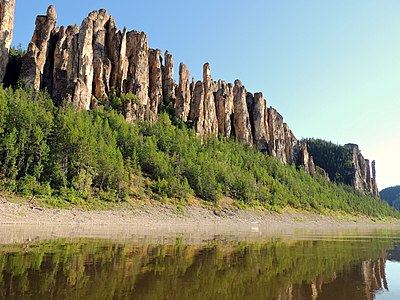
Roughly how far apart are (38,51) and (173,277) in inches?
4679

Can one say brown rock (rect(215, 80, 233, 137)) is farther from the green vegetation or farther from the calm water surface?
the calm water surface

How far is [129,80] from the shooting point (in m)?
133

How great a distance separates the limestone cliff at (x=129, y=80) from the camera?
10821 cm

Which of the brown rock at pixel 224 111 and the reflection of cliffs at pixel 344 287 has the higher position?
the brown rock at pixel 224 111

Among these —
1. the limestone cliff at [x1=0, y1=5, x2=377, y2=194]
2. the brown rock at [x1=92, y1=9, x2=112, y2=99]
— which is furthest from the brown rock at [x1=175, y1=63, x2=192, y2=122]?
the brown rock at [x1=92, y1=9, x2=112, y2=99]

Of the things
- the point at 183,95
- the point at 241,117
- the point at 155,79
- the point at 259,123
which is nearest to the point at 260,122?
the point at 259,123

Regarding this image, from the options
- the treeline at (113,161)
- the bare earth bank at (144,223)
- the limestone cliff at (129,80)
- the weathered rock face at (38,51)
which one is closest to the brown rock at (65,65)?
the limestone cliff at (129,80)

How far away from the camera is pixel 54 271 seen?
13.2m

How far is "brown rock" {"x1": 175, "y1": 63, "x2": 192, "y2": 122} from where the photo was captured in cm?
14625

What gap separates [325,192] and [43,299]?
556ft

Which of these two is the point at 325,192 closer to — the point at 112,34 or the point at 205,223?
the point at 205,223

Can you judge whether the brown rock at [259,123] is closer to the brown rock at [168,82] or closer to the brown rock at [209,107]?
the brown rock at [209,107]

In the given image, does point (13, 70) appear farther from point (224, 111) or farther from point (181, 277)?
point (181, 277)

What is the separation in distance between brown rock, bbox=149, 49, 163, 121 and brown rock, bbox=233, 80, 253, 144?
47405 millimetres
